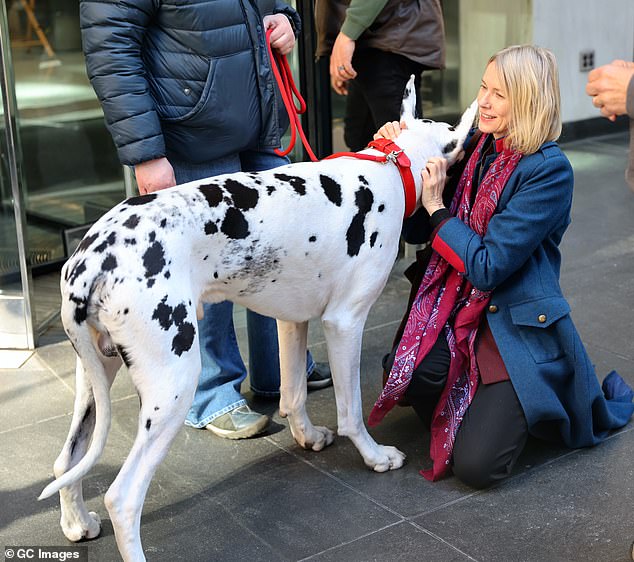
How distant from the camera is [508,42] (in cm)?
→ 789

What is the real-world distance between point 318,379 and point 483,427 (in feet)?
3.40

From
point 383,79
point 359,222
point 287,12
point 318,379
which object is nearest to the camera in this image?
point 359,222

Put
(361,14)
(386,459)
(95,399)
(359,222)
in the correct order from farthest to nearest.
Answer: (361,14) → (386,459) → (359,222) → (95,399)

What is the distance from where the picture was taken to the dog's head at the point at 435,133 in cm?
340

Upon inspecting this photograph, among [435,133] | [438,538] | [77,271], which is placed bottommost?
[438,538]

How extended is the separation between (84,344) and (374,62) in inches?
101

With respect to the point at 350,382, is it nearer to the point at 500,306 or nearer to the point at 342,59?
the point at 500,306

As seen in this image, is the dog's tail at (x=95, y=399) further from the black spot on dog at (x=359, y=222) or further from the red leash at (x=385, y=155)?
the red leash at (x=385, y=155)

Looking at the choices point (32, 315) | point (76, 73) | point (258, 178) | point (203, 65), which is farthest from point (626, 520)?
point (76, 73)

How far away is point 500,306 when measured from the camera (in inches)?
135

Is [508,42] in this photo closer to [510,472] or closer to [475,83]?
[475,83]

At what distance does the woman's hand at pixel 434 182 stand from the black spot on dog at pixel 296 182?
516 mm

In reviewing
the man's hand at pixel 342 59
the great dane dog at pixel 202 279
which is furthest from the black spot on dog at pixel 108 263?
the man's hand at pixel 342 59

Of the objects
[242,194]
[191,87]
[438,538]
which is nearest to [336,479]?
[438,538]
